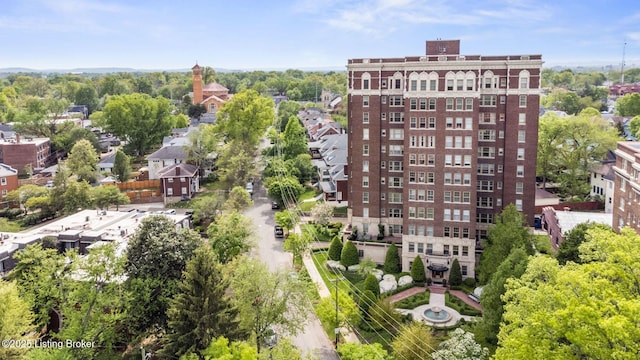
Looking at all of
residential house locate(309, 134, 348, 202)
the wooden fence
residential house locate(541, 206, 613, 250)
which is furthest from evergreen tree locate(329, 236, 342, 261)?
the wooden fence

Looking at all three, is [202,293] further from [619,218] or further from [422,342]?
[619,218]

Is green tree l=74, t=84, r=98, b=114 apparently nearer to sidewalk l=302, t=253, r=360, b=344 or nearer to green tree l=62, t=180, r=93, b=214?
green tree l=62, t=180, r=93, b=214

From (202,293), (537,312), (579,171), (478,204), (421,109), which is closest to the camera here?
(537,312)

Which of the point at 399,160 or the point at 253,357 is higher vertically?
the point at 399,160

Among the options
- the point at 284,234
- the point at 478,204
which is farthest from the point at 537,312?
the point at 284,234

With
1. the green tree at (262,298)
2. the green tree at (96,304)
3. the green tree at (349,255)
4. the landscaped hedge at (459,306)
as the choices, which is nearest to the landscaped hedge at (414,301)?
the landscaped hedge at (459,306)

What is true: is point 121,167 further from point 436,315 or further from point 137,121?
point 436,315

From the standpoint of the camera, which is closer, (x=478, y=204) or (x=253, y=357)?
(x=253, y=357)

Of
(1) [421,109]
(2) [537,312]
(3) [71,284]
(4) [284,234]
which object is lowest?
(4) [284,234]
